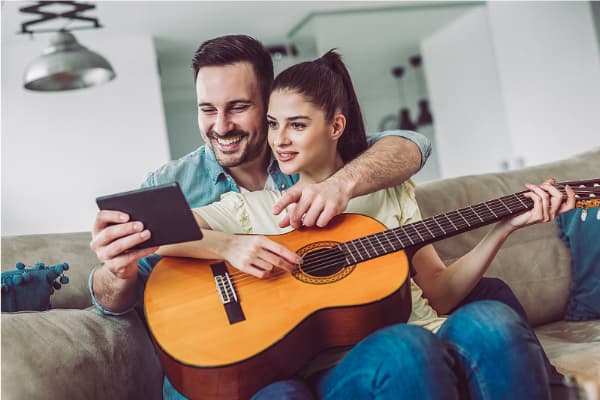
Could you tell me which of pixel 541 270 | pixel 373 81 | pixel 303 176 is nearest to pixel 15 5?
pixel 373 81

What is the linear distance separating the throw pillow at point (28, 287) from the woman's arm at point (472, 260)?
2.55 ft

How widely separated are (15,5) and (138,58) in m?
1.37

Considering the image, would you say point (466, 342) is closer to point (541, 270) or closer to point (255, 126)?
point (255, 126)

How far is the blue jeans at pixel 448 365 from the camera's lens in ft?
3.23

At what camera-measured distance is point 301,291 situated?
3.82ft

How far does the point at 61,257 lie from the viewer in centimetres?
154

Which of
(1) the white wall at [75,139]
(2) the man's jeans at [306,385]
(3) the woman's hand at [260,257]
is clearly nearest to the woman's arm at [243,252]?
(3) the woman's hand at [260,257]

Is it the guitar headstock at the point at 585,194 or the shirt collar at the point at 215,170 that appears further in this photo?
the shirt collar at the point at 215,170

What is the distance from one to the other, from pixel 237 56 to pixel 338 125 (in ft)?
1.22

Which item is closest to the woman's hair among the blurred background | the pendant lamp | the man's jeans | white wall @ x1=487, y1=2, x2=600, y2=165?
the man's jeans

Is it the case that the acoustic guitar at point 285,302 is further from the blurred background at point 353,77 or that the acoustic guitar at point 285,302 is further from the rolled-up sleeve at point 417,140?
the blurred background at point 353,77

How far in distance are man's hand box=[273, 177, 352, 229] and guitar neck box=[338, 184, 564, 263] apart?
0.08 meters

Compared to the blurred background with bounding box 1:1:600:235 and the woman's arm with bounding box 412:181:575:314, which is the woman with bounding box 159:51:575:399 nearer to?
the woman's arm with bounding box 412:181:575:314

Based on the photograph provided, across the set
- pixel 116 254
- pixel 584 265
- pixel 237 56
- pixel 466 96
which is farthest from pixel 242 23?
pixel 116 254
